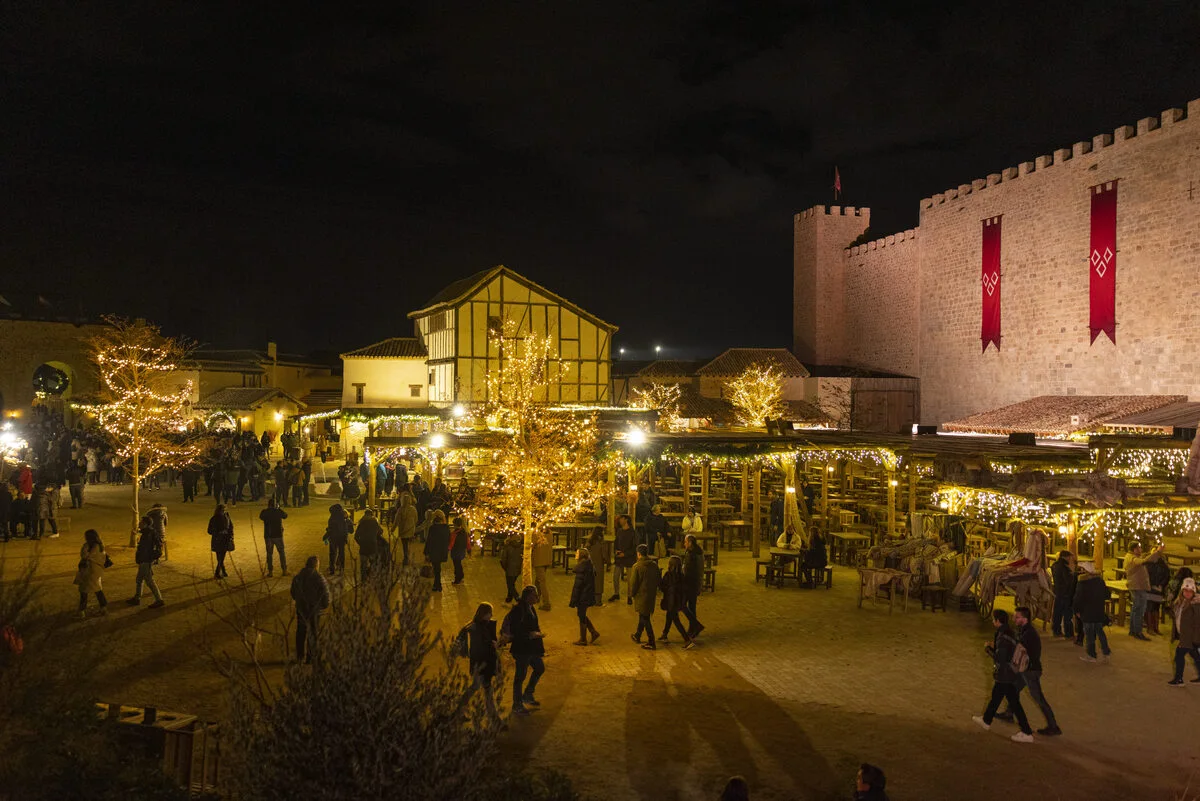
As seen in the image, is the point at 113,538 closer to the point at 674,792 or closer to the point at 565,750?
the point at 565,750

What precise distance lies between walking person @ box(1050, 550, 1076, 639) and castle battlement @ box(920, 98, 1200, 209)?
16029 mm

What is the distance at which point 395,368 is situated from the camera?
35.1 metres

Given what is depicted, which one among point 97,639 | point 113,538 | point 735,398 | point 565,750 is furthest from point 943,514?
point 735,398

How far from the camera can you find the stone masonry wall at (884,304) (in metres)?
34.6

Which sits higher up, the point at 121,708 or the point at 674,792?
the point at 121,708

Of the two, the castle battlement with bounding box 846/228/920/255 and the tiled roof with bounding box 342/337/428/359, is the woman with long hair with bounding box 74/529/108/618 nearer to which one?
the tiled roof with bounding box 342/337/428/359

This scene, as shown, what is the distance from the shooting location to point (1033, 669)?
6777mm

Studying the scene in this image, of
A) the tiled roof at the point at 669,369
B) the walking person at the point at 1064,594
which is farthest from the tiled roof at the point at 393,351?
the walking person at the point at 1064,594

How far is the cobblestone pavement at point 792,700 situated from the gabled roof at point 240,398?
2315 cm

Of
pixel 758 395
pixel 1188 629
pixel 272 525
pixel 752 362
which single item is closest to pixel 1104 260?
pixel 758 395

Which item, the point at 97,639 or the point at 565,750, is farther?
the point at 97,639

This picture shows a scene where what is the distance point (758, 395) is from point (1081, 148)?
16142 millimetres

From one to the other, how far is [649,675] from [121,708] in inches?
184

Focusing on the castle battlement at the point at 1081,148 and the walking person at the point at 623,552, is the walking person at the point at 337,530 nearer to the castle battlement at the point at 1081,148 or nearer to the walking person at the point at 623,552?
the walking person at the point at 623,552
